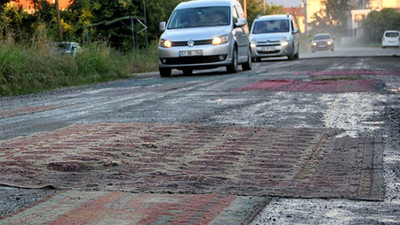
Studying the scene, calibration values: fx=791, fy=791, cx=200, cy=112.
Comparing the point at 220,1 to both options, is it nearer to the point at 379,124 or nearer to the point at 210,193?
the point at 379,124

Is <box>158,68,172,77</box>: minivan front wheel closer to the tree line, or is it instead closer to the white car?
the tree line

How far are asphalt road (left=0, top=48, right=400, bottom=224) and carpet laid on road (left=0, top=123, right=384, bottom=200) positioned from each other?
0.02 meters

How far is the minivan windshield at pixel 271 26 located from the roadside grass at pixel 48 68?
10341mm

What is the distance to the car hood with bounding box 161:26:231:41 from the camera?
18.6 metres

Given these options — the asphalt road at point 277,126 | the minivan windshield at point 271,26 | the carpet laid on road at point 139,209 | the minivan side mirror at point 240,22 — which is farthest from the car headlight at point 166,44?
the carpet laid on road at point 139,209

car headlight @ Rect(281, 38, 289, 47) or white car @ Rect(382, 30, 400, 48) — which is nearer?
car headlight @ Rect(281, 38, 289, 47)

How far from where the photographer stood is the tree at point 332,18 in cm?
13125

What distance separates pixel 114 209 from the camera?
4.03 meters

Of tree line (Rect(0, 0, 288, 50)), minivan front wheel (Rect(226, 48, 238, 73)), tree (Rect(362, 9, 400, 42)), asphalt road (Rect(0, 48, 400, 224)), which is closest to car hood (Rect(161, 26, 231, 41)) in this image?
minivan front wheel (Rect(226, 48, 238, 73))

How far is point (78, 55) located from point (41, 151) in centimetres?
1372

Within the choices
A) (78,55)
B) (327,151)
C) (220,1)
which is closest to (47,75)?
(78,55)

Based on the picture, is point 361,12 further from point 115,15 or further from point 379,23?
point 115,15

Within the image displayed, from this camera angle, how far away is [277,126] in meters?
7.54

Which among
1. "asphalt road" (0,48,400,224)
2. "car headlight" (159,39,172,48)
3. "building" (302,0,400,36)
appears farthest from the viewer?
"building" (302,0,400,36)
